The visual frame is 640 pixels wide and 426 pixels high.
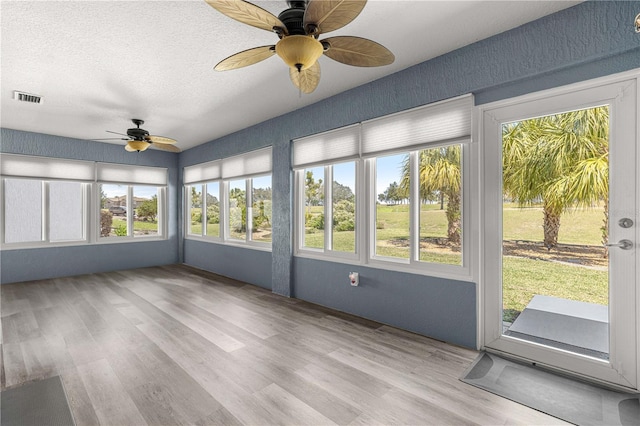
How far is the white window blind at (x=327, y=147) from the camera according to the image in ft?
12.0

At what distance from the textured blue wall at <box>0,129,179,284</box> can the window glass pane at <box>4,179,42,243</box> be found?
29 cm

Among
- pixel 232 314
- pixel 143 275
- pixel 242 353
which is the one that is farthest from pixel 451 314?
pixel 143 275

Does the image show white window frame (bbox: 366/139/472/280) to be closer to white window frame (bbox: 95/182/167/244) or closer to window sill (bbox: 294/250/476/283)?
window sill (bbox: 294/250/476/283)

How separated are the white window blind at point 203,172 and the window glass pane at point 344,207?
9.75ft

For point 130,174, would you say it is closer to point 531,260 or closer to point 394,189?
point 394,189

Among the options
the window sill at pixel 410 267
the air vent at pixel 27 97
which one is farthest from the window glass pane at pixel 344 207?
the air vent at pixel 27 97

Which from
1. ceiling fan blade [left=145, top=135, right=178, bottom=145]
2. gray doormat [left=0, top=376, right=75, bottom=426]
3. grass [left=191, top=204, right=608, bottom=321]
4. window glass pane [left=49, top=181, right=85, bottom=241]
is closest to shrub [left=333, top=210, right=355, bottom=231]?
grass [left=191, top=204, right=608, bottom=321]

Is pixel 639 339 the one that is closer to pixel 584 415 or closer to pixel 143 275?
pixel 584 415

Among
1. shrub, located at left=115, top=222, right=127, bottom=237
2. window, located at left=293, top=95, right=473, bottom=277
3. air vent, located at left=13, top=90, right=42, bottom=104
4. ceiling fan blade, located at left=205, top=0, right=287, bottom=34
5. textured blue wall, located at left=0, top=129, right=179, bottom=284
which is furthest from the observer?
shrub, located at left=115, top=222, right=127, bottom=237

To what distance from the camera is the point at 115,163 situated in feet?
20.7

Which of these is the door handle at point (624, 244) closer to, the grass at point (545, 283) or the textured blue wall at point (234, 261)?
the grass at point (545, 283)

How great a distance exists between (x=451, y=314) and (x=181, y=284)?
426cm

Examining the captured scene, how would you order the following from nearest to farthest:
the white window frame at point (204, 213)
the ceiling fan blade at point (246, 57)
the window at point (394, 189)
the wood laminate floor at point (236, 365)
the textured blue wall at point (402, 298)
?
the wood laminate floor at point (236, 365), the ceiling fan blade at point (246, 57), the textured blue wall at point (402, 298), the window at point (394, 189), the white window frame at point (204, 213)

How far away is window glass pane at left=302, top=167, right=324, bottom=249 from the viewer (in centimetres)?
421
